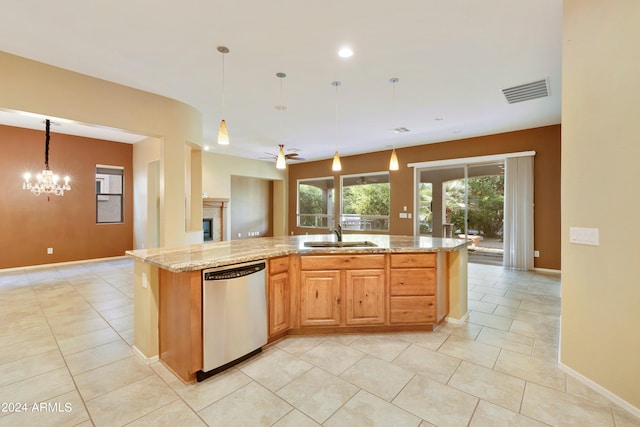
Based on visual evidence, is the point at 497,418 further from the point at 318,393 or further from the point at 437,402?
the point at 318,393

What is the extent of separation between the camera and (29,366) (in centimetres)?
226

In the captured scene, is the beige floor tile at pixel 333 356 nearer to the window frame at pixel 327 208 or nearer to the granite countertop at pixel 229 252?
the granite countertop at pixel 229 252

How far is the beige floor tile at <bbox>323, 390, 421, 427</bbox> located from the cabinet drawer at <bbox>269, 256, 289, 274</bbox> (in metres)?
1.20

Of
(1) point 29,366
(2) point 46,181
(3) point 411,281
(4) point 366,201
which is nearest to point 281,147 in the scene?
(3) point 411,281

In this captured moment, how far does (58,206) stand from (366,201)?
24.6ft

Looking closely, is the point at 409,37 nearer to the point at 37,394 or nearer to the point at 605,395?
the point at 605,395

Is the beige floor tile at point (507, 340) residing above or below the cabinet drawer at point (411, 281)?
below

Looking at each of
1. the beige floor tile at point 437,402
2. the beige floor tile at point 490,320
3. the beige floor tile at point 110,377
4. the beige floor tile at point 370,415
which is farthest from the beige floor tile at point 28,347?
the beige floor tile at point 490,320

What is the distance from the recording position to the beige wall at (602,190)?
5.74ft

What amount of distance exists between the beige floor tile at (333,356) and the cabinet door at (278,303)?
1.17ft

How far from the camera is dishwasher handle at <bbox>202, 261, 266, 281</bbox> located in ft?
6.83

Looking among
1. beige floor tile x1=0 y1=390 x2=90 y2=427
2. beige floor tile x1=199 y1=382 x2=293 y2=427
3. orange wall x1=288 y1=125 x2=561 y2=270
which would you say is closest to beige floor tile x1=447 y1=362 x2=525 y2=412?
beige floor tile x1=199 y1=382 x2=293 y2=427

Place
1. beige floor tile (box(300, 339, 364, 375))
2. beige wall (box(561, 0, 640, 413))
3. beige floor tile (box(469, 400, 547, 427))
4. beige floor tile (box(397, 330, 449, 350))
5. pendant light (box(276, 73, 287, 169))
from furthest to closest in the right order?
pendant light (box(276, 73, 287, 169)) < beige floor tile (box(397, 330, 449, 350)) < beige floor tile (box(300, 339, 364, 375)) < beige wall (box(561, 0, 640, 413)) < beige floor tile (box(469, 400, 547, 427))

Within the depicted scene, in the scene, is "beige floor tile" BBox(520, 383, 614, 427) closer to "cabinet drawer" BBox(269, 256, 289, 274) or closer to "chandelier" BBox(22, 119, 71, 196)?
"cabinet drawer" BBox(269, 256, 289, 274)
